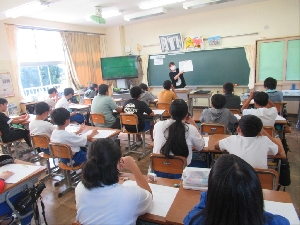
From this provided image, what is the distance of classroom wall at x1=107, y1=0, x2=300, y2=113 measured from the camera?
5.53 m

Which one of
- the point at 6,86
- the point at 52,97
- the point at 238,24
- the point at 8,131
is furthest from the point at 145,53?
the point at 8,131

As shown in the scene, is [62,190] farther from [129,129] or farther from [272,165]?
[272,165]

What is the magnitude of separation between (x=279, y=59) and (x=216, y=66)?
5.45 ft

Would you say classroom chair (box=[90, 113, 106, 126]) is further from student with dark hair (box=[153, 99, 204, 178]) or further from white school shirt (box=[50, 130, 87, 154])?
student with dark hair (box=[153, 99, 204, 178])

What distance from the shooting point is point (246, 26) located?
606 centimetres

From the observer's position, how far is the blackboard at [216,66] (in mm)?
6270

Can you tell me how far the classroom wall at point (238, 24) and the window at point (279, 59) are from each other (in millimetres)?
231

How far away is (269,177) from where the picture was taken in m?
1.46

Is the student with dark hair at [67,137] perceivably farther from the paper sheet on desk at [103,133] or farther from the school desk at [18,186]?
the school desk at [18,186]

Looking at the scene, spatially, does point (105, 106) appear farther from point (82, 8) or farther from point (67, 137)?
point (82, 8)

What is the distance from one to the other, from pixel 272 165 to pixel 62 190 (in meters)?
2.61

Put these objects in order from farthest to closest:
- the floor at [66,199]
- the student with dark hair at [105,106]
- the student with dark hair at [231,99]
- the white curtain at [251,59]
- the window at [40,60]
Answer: the white curtain at [251,59] → the window at [40,60] → the student with dark hair at [105,106] → the student with dark hair at [231,99] → the floor at [66,199]

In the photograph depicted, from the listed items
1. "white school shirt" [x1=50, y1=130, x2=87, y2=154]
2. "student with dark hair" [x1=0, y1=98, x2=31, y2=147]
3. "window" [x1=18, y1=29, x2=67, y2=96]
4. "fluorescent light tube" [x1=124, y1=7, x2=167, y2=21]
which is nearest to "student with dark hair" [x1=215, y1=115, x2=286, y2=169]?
"white school shirt" [x1=50, y1=130, x2=87, y2=154]

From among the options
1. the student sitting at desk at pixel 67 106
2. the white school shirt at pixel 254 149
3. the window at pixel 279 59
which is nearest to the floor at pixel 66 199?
the white school shirt at pixel 254 149
